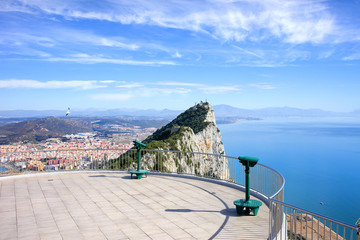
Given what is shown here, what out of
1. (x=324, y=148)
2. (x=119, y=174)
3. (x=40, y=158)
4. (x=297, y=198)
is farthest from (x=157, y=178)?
(x=324, y=148)

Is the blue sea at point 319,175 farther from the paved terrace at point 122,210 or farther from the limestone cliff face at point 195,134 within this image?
the paved terrace at point 122,210

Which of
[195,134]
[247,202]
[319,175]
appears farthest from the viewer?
[319,175]

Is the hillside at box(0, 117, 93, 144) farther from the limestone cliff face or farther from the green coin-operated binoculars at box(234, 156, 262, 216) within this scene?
the green coin-operated binoculars at box(234, 156, 262, 216)

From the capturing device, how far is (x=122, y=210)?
→ 22.5 feet

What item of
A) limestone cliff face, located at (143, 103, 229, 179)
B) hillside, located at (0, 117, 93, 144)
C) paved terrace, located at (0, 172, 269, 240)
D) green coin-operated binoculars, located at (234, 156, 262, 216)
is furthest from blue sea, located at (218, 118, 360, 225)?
hillside, located at (0, 117, 93, 144)

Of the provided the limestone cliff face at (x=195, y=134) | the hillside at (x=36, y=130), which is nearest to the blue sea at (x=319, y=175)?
the limestone cliff face at (x=195, y=134)

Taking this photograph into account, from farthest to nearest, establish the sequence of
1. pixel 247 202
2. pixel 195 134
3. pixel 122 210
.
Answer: pixel 195 134
pixel 122 210
pixel 247 202

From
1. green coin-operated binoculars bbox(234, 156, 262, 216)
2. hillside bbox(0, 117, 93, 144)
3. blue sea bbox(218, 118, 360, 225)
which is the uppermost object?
green coin-operated binoculars bbox(234, 156, 262, 216)

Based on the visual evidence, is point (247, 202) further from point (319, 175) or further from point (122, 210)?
point (319, 175)

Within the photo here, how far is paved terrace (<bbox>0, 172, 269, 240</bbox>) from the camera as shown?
5.49 metres

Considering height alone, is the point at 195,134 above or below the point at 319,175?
above

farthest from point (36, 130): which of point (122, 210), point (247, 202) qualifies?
point (247, 202)

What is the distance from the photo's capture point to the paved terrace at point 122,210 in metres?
5.49

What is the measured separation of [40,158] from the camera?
1270 centimetres
